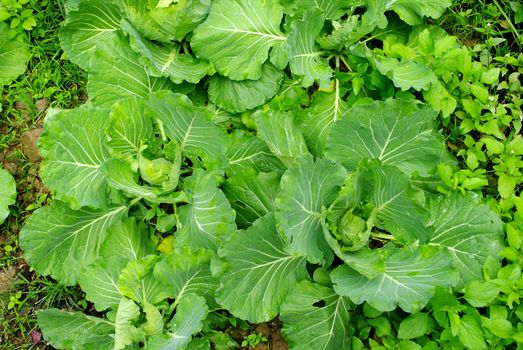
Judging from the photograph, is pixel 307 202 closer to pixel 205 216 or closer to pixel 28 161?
pixel 205 216

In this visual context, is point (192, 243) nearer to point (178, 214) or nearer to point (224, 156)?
point (178, 214)

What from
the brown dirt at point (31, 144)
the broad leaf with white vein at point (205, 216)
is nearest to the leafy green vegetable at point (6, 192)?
the brown dirt at point (31, 144)

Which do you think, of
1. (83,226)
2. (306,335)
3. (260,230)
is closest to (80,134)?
(83,226)

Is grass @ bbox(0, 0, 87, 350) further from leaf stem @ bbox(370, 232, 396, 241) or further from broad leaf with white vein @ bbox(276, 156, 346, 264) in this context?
leaf stem @ bbox(370, 232, 396, 241)

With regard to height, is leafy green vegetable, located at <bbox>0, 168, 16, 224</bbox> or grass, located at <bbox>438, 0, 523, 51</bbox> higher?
grass, located at <bbox>438, 0, 523, 51</bbox>

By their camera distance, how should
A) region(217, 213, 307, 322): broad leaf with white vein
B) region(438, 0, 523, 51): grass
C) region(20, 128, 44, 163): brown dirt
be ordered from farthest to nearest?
region(20, 128, 44, 163): brown dirt
region(438, 0, 523, 51): grass
region(217, 213, 307, 322): broad leaf with white vein

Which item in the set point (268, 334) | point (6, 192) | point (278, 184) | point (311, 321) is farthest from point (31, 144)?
point (311, 321)

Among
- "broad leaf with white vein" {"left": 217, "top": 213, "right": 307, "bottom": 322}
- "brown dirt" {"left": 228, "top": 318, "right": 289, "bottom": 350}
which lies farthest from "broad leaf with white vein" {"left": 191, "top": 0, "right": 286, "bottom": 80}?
"brown dirt" {"left": 228, "top": 318, "right": 289, "bottom": 350}

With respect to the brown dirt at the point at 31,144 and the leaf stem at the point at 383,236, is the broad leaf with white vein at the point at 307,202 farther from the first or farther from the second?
the brown dirt at the point at 31,144

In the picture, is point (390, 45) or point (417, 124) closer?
point (417, 124)
